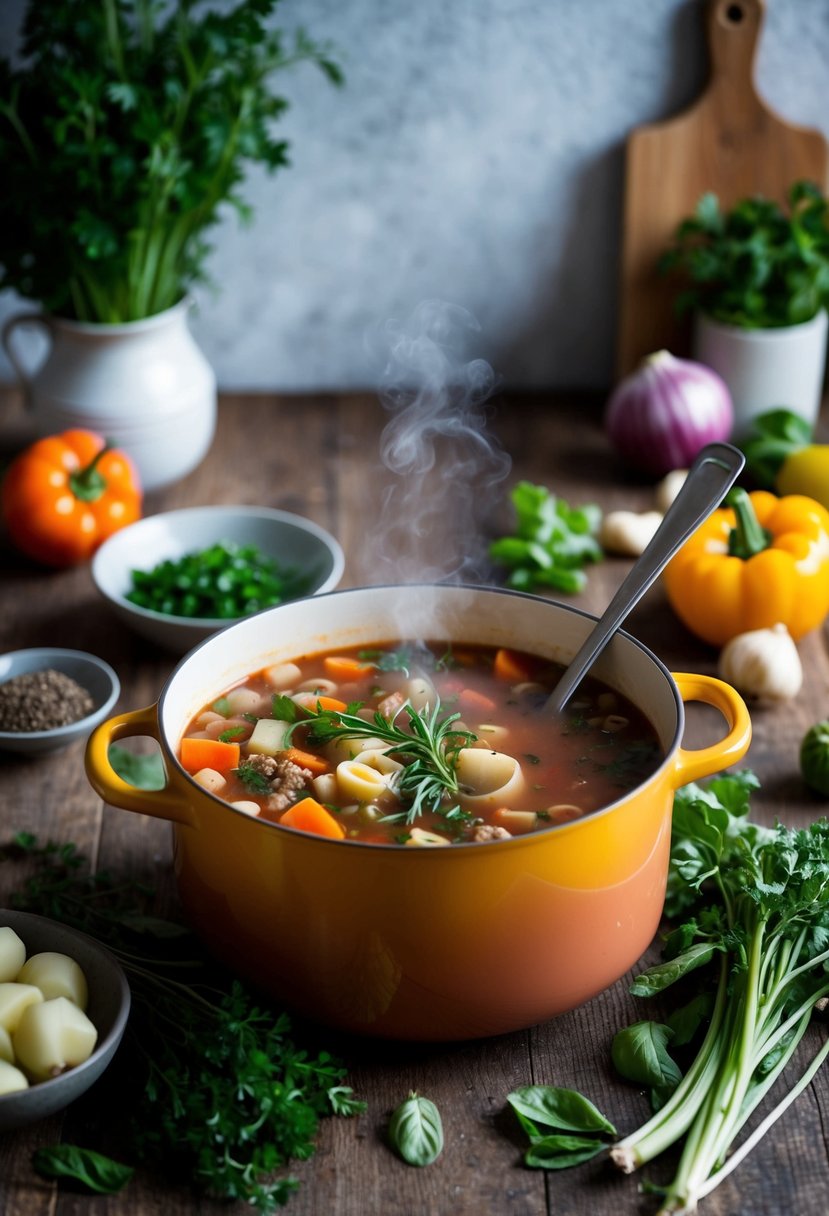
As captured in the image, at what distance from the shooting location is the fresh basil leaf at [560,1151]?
4.48 ft

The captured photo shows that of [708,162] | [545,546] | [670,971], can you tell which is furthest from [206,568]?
[708,162]

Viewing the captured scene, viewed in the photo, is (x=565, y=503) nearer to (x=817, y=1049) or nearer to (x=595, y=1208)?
(x=817, y=1049)

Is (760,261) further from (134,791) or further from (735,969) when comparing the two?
(134,791)

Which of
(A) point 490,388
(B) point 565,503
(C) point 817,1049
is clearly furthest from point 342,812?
(A) point 490,388

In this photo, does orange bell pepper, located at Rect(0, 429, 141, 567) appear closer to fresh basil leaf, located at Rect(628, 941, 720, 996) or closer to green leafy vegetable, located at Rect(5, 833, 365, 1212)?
green leafy vegetable, located at Rect(5, 833, 365, 1212)

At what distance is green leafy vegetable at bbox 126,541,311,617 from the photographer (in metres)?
2.35

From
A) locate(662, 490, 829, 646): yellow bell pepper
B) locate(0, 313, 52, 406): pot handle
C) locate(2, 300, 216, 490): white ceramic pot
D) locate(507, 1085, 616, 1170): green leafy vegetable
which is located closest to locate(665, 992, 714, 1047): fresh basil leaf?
locate(507, 1085, 616, 1170): green leafy vegetable

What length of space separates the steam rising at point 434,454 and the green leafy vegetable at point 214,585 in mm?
236

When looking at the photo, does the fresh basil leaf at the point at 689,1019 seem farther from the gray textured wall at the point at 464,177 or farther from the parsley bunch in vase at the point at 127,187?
the gray textured wall at the point at 464,177

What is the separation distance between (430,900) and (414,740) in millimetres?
262

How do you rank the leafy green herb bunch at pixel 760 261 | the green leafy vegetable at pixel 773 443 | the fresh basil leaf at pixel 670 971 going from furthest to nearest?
the leafy green herb bunch at pixel 760 261 < the green leafy vegetable at pixel 773 443 < the fresh basil leaf at pixel 670 971

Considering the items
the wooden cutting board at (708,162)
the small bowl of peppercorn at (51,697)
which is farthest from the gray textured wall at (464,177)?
the small bowl of peppercorn at (51,697)

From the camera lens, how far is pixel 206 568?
7.87 ft

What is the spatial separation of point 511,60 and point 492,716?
1.95 metres
